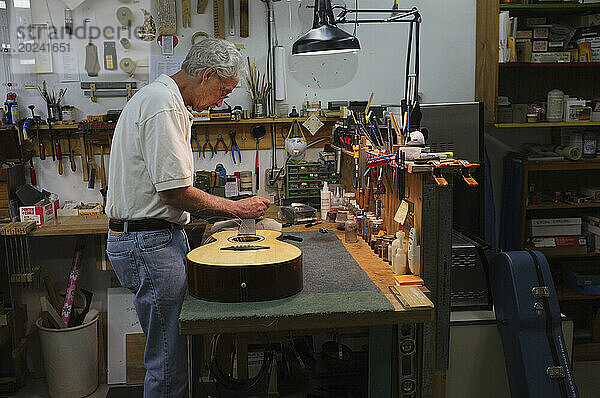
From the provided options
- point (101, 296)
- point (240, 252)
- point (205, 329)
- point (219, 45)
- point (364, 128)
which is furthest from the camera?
point (101, 296)

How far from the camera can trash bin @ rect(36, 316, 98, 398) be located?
3455mm

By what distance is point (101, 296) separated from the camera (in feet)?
12.8

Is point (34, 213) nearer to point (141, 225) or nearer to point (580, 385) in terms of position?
point (141, 225)

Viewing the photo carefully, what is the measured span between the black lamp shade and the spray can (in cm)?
194

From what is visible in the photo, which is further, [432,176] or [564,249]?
[564,249]

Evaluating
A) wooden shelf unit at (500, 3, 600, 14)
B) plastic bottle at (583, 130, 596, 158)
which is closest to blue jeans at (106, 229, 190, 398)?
wooden shelf unit at (500, 3, 600, 14)

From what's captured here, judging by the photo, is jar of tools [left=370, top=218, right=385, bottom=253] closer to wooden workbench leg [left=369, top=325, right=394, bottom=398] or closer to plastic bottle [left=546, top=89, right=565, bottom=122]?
wooden workbench leg [left=369, top=325, right=394, bottom=398]

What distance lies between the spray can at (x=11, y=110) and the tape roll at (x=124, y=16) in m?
0.81

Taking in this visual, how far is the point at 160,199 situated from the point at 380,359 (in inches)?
39.5

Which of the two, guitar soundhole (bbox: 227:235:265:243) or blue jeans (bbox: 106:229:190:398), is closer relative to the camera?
blue jeans (bbox: 106:229:190:398)

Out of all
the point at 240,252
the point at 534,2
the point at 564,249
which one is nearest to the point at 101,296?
the point at 240,252

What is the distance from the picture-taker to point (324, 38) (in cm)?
269

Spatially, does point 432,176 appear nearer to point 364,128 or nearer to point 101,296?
point 364,128

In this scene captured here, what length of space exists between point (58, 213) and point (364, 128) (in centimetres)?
199
